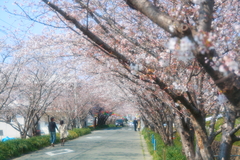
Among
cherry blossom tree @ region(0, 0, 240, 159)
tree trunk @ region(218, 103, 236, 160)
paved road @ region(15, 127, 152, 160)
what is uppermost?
cherry blossom tree @ region(0, 0, 240, 159)

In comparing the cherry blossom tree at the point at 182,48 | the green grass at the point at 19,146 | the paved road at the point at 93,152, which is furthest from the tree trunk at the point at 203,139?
the green grass at the point at 19,146

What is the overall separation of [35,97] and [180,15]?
45.2 ft

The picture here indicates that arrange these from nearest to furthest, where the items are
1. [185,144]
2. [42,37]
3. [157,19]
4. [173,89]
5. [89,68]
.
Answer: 1. [157,19]
2. [173,89]
3. [185,144]
4. [42,37]
5. [89,68]

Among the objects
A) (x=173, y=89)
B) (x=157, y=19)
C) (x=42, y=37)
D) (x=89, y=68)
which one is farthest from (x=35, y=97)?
(x=157, y=19)

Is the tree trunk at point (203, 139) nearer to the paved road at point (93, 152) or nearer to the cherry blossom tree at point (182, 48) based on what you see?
the cherry blossom tree at point (182, 48)

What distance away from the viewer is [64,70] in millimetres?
16469

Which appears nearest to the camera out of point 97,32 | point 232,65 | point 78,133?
point 232,65

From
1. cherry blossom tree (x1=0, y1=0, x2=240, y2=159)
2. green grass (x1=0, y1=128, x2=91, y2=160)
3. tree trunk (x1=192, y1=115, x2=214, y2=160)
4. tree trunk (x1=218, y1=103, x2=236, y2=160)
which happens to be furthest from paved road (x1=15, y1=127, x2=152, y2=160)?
tree trunk (x1=192, y1=115, x2=214, y2=160)

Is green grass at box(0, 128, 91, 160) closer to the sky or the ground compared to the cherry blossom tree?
closer to the ground

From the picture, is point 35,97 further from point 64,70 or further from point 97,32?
point 97,32

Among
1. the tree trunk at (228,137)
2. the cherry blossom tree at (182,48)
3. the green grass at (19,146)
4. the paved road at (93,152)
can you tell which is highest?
the cherry blossom tree at (182,48)

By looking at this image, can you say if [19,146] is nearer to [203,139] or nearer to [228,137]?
[203,139]

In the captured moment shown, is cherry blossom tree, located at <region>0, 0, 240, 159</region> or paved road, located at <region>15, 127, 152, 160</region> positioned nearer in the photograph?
cherry blossom tree, located at <region>0, 0, 240, 159</region>

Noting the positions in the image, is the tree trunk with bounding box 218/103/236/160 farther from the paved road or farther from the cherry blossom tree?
the paved road
